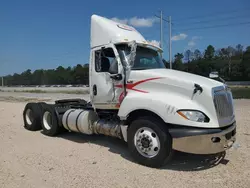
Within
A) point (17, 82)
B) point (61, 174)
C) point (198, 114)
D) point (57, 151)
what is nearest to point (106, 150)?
point (57, 151)

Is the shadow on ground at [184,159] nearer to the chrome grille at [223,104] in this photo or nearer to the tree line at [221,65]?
the chrome grille at [223,104]

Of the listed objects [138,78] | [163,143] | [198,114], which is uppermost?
[138,78]

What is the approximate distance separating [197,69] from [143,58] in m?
85.9

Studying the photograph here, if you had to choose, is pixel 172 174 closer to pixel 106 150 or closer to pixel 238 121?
pixel 106 150

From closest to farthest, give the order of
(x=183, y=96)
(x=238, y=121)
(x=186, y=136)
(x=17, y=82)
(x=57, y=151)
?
(x=186, y=136) → (x=183, y=96) → (x=57, y=151) → (x=238, y=121) → (x=17, y=82)

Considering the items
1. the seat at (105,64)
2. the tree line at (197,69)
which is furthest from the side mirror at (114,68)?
the tree line at (197,69)

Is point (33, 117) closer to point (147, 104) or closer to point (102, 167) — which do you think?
point (102, 167)

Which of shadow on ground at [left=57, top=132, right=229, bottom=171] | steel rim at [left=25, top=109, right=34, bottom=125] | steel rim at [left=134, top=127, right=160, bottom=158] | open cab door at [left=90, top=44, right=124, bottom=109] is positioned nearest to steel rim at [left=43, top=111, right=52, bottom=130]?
steel rim at [left=25, top=109, right=34, bottom=125]

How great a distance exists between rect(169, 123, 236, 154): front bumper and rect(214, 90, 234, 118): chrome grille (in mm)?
369

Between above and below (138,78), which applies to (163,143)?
below

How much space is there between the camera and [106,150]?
658 cm

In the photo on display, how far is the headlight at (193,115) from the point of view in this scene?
4.78 m

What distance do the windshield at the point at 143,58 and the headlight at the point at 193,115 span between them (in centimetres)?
175

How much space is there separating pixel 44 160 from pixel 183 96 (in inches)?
133
